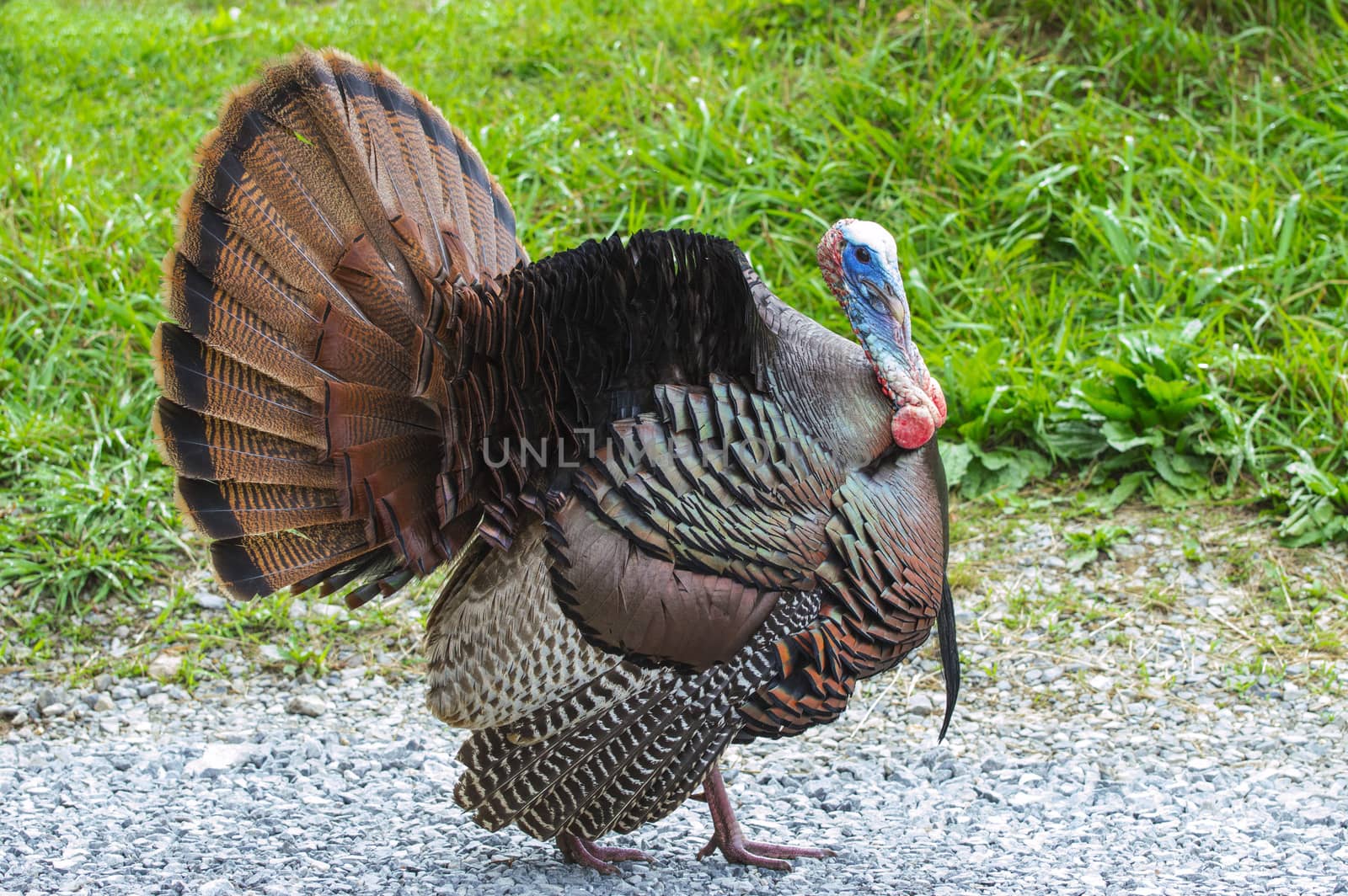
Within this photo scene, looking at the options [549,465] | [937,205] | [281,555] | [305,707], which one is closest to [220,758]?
[305,707]

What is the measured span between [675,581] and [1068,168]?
4344 mm

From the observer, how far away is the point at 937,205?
6727 millimetres

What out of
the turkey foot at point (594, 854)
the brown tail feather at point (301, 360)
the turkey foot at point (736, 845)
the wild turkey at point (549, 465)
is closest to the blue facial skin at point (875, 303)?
the wild turkey at point (549, 465)

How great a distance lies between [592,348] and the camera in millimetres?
3379

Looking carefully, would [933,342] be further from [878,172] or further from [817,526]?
[817,526]

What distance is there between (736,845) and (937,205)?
4.02 meters

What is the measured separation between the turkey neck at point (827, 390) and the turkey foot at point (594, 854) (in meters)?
1.26

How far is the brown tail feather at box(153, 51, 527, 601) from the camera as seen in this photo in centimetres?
329

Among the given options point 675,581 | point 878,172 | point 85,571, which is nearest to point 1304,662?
point 675,581

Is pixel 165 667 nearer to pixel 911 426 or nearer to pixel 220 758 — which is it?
pixel 220 758

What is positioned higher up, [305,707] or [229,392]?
[229,392]

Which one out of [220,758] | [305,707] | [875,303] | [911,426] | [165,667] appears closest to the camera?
[911,426]

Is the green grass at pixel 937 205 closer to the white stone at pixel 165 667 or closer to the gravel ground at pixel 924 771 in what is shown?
the white stone at pixel 165 667

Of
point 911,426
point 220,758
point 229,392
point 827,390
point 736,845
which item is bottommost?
point 736,845
